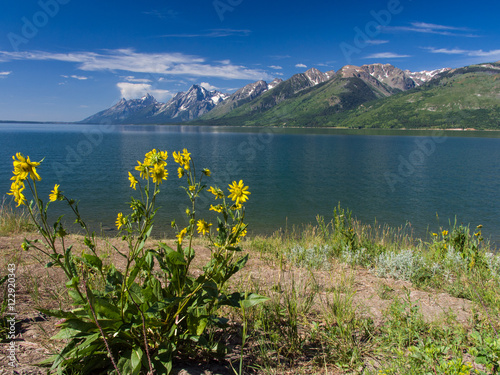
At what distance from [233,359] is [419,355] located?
1666mm

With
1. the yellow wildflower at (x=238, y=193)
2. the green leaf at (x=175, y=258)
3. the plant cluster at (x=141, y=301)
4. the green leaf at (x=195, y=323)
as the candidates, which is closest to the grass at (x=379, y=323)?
the green leaf at (x=195, y=323)

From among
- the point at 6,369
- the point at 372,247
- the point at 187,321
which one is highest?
the point at 187,321

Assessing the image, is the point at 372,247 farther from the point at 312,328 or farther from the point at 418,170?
the point at 418,170

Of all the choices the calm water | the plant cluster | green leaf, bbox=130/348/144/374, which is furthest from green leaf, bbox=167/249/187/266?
the calm water

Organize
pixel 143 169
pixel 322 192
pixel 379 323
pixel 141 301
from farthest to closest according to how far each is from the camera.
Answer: pixel 322 192 → pixel 379 323 → pixel 141 301 → pixel 143 169

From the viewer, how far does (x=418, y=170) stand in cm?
3884

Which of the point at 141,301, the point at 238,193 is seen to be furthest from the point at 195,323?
the point at 238,193

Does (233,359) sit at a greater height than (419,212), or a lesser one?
greater

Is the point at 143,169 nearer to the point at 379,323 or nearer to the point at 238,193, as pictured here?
the point at 238,193

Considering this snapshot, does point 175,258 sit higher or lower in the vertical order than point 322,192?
higher

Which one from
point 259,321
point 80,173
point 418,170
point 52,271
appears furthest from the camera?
point 418,170

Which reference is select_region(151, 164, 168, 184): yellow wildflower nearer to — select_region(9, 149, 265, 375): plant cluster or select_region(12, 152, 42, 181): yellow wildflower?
select_region(9, 149, 265, 375): plant cluster

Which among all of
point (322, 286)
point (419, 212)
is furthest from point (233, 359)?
point (419, 212)

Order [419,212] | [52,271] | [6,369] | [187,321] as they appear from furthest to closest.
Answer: [419,212], [52,271], [187,321], [6,369]
